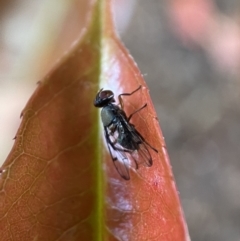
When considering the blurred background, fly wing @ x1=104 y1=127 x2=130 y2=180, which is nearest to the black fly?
fly wing @ x1=104 y1=127 x2=130 y2=180

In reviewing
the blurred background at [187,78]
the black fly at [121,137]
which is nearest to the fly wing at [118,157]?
the black fly at [121,137]

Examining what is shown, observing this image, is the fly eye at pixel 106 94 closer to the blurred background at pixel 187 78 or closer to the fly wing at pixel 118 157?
the fly wing at pixel 118 157

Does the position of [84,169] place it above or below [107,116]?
A: below

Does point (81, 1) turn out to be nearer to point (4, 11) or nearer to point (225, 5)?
point (4, 11)

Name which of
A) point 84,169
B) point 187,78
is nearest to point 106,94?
point 84,169

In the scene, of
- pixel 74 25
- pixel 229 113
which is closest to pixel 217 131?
pixel 229 113

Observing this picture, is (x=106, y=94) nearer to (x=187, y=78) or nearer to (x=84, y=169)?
(x=84, y=169)
